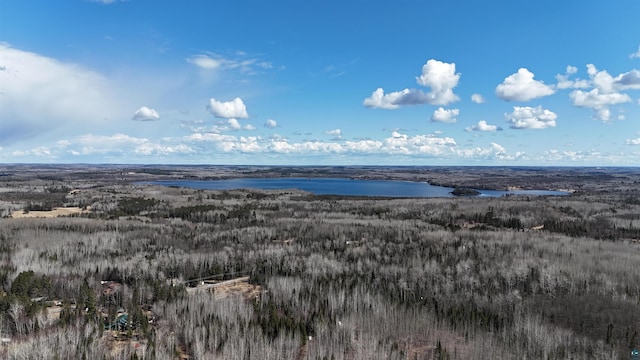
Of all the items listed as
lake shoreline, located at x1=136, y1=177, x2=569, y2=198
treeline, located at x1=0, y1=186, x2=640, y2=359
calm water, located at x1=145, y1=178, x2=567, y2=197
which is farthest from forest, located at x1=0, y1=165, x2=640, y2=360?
calm water, located at x1=145, y1=178, x2=567, y2=197

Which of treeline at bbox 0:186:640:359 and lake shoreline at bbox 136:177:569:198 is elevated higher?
treeline at bbox 0:186:640:359

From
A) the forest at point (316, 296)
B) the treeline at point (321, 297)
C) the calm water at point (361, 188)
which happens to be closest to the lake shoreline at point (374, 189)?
the calm water at point (361, 188)

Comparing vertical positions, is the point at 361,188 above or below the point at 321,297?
below

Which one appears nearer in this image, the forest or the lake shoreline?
the forest

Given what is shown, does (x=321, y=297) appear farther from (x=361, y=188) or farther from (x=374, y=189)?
(x=361, y=188)

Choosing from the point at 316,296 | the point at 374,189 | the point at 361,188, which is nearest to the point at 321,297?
the point at 316,296

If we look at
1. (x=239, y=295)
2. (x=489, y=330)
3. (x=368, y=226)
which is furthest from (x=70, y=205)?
(x=489, y=330)

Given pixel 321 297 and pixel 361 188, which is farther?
pixel 361 188

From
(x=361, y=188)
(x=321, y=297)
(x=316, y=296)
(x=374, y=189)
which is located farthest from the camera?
(x=361, y=188)

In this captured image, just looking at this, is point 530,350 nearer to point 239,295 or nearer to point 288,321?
point 288,321

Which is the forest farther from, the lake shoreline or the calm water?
the calm water

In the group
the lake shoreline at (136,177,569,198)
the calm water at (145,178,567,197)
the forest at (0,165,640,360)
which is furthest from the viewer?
the calm water at (145,178,567,197)
